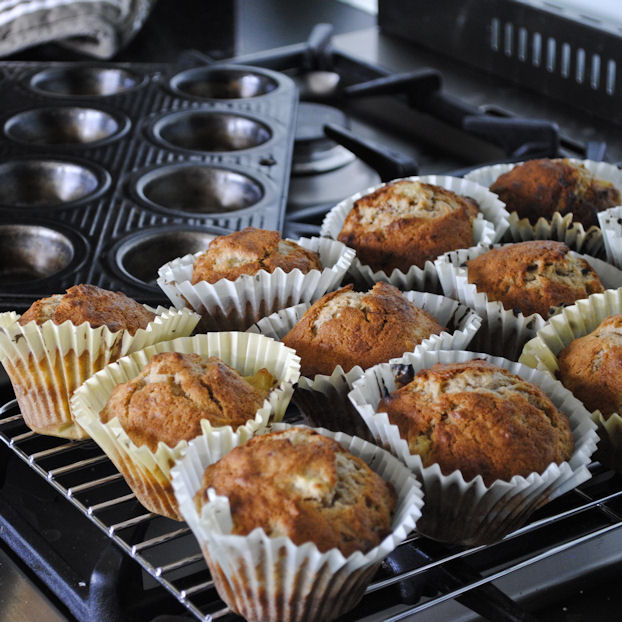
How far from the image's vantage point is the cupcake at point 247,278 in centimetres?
185

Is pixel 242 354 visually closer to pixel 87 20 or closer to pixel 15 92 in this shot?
pixel 15 92

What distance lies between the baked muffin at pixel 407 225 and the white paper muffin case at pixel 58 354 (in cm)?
50

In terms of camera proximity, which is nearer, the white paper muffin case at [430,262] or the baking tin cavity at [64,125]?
the white paper muffin case at [430,262]

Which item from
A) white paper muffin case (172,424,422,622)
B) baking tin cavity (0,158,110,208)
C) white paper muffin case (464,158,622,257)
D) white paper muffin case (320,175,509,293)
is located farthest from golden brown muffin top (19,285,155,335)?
baking tin cavity (0,158,110,208)

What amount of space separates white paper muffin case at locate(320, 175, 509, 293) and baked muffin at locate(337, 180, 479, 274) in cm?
3

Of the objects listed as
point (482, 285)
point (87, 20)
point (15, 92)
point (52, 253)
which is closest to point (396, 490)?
point (482, 285)

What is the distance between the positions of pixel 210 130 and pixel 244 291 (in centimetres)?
145

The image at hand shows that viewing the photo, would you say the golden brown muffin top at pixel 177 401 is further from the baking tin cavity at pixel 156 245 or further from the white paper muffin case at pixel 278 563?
the baking tin cavity at pixel 156 245

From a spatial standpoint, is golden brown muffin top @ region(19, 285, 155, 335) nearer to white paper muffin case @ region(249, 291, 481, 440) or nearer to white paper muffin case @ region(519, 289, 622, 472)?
white paper muffin case @ region(249, 291, 481, 440)

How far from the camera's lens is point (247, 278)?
183cm

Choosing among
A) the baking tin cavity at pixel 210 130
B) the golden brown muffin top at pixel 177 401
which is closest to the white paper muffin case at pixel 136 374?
the golden brown muffin top at pixel 177 401

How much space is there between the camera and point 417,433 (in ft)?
4.74

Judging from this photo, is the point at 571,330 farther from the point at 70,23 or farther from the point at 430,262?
the point at 70,23

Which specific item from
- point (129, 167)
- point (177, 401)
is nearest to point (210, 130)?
point (129, 167)
